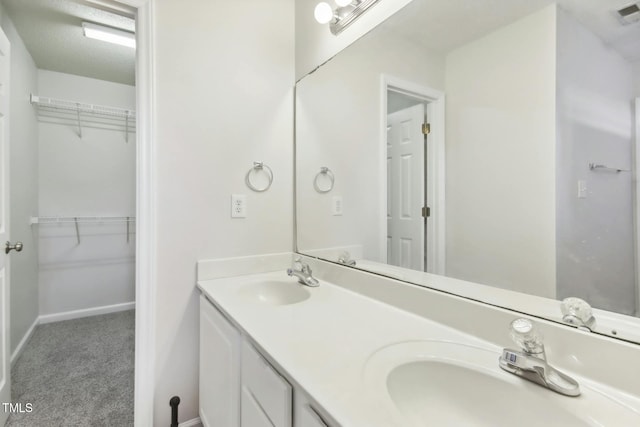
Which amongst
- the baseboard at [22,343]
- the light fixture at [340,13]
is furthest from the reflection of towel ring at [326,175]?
the baseboard at [22,343]

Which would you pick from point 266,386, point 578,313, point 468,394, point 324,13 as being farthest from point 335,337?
point 324,13

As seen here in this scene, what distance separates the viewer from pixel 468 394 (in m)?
0.65

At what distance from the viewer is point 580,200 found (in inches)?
27.7

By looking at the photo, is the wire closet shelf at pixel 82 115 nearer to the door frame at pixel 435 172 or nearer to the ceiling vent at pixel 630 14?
the door frame at pixel 435 172

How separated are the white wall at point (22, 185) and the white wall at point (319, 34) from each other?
1.93 meters

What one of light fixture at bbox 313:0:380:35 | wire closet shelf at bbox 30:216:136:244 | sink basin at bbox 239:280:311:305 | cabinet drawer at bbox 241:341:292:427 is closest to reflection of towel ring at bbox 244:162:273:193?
sink basin at bbox 239:280:311:305

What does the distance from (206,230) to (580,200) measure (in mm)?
1386

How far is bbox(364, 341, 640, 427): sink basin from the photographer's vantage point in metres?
0.53

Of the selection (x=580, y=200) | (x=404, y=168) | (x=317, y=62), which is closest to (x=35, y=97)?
(x=317, y=62)

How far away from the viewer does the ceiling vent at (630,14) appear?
60 centimetres

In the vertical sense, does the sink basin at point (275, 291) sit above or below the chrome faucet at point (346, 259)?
below

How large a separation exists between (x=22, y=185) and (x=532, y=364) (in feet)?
10.6

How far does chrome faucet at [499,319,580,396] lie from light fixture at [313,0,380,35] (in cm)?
125

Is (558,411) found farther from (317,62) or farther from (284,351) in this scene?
(317,62)
